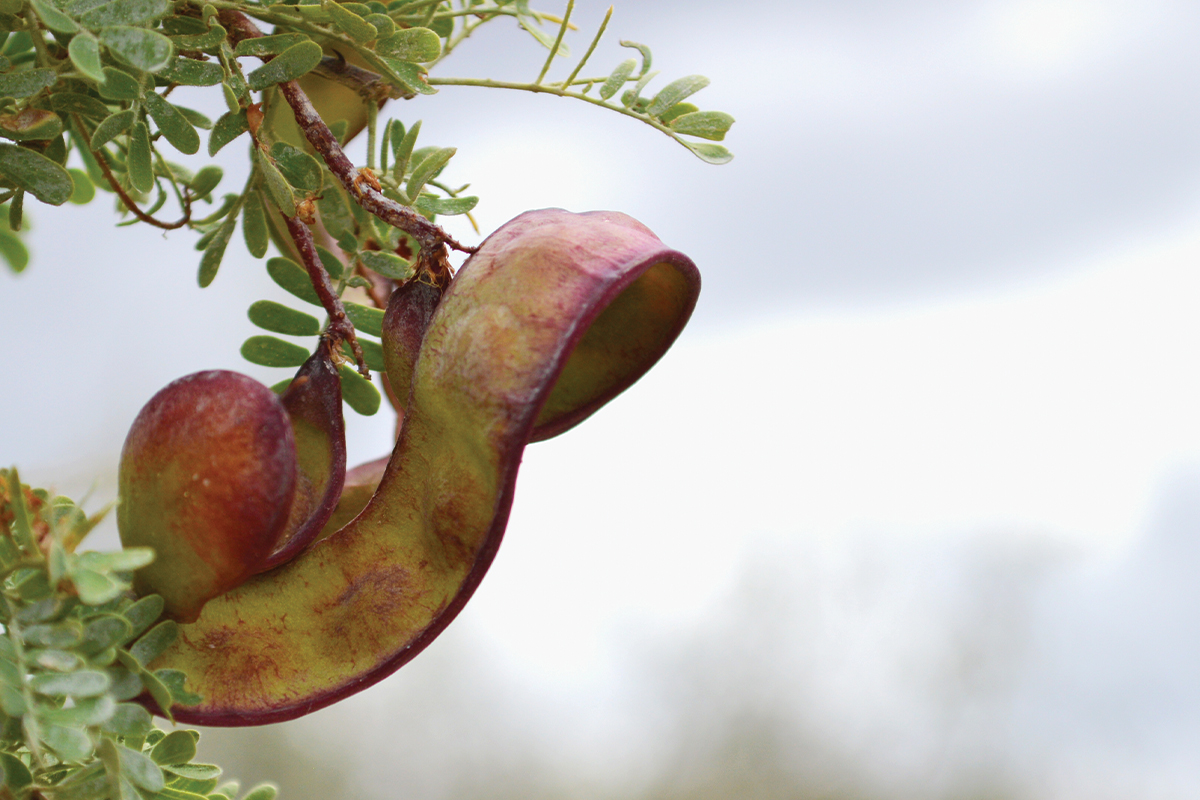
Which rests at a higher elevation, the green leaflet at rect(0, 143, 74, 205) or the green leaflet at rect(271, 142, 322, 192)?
the green leaflet at rect(271, 142, 322, 192)

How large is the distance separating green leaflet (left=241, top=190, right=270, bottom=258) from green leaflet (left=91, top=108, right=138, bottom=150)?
0.13m

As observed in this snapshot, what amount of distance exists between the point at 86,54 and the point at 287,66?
0.12 metres

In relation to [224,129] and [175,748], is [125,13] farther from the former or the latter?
[175,748]

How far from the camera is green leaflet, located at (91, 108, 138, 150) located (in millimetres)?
587

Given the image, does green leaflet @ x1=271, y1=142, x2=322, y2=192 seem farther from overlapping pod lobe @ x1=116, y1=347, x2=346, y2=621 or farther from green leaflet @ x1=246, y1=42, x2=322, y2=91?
overlapping pod lobe @ x1=116, y1=347, x2=346, y2=621

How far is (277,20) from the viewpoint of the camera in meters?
0.62

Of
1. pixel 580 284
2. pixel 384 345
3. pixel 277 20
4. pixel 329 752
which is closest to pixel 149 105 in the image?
pixel 277 20

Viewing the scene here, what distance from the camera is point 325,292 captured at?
60 centimetres

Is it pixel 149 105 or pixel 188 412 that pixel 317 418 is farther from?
pixel 149 105

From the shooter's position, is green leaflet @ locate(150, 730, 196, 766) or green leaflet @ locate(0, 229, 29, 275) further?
green leaflet @ locate(0, 229, 29, 275)

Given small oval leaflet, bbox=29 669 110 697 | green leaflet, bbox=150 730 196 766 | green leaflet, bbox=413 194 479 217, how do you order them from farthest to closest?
green leaflet, bbox=413 194 479 217
green leaflet, bbox=150 730 196 766
small oval leaflet, bbox=29 669 110 697

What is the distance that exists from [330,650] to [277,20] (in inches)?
14.9

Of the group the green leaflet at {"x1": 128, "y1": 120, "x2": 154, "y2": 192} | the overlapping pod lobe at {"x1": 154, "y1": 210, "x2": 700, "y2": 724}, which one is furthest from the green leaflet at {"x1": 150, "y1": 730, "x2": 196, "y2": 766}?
the green leaflet at {"x1": 128, "y1": 120, "x2": 154, "y2": 192}

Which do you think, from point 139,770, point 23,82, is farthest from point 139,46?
point 139,770
